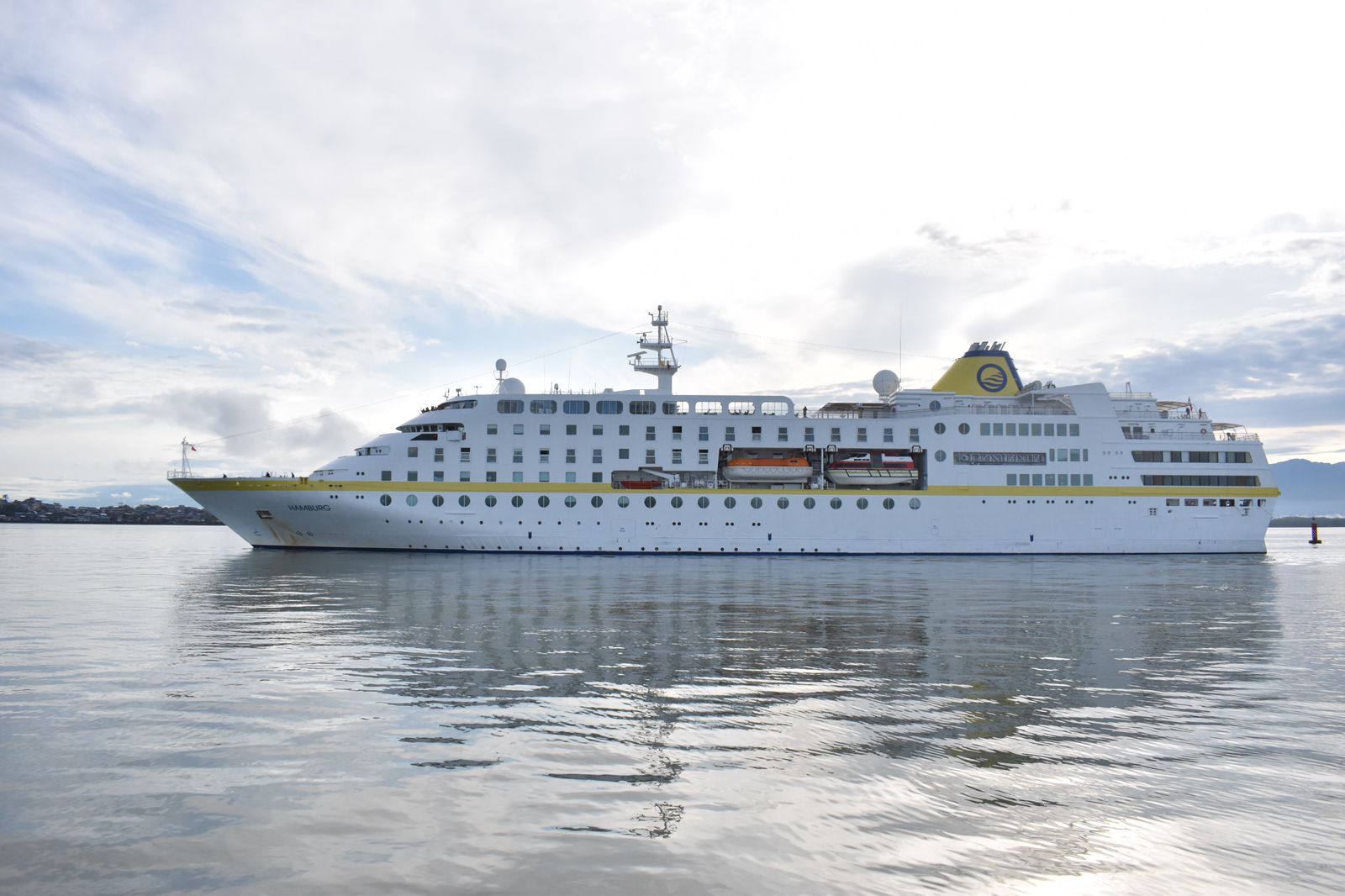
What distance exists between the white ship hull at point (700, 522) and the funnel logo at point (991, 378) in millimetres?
8869

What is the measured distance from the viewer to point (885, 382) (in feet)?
167

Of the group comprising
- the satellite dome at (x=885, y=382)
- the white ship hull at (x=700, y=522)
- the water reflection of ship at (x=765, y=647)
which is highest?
the satellite dome at (x=885, y=382)

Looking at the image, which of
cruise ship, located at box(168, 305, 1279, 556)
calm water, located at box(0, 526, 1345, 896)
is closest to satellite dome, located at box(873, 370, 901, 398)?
cruise ship, located at box(168, 305, 1279, 556)

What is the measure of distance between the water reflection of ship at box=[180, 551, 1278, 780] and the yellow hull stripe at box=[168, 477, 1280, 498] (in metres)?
14.1

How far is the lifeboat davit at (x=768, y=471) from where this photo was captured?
4419 centimetres

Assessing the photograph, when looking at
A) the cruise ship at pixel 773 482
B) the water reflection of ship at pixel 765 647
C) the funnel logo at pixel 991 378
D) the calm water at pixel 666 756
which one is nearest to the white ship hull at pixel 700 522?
the cruise ship at pixel 773 482

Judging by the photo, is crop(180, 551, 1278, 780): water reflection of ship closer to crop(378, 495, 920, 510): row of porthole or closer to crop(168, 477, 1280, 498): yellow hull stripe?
crop(168, 477, 1280, 498): yellow hull stripe

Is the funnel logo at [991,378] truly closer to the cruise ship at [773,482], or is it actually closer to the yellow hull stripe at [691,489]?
the cruise ship at [773,482]

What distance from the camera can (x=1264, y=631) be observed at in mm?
15789

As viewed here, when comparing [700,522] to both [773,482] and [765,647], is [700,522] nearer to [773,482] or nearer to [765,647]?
[773,482]

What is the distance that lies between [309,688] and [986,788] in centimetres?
810

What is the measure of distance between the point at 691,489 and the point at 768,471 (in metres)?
4.70

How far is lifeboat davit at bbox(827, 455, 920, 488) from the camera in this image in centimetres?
4500

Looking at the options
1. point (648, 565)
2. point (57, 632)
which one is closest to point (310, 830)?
point (57, 632)
